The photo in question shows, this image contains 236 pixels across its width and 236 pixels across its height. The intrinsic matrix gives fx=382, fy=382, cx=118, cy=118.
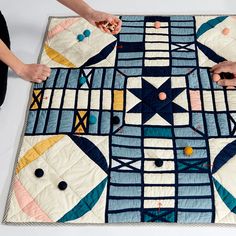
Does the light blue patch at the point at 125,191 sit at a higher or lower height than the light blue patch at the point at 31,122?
lower

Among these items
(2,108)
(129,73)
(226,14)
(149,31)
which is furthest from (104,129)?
(226,14)

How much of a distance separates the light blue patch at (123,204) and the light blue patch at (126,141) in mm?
184

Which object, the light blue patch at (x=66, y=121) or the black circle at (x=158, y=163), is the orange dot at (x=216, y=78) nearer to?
the black circle at (x=158, y=163)

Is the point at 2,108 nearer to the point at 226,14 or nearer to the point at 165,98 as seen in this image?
the point at 165,98

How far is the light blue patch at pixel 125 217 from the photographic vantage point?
105cm

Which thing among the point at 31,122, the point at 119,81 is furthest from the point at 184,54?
the point at 31,122

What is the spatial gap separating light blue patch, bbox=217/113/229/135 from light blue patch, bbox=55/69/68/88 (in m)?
0.55

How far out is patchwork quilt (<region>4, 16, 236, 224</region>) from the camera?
1076 mm

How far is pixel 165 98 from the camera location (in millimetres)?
1284

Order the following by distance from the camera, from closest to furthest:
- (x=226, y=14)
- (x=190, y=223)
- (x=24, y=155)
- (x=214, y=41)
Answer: (x=190, y=223), (x=24, y=155), (x=214, y=41), (x=226, y=14)

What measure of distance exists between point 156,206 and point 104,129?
30 cm

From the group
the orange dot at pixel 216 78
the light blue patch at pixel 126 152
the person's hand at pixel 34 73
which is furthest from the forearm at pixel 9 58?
the orange dot at pixel 216 78

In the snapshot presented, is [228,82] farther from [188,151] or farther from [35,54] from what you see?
[35,54]

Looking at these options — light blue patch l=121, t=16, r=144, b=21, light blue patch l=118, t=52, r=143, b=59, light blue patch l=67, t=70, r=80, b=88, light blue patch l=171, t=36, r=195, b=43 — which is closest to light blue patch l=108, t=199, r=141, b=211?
light blue patch l=67, t=70, r=80, b=88
